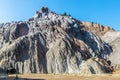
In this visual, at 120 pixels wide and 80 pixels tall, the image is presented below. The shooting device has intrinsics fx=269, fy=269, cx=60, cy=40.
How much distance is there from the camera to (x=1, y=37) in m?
158

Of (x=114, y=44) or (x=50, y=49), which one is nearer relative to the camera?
(x=50, y=49)

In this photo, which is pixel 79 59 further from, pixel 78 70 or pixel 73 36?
pixel 73 36

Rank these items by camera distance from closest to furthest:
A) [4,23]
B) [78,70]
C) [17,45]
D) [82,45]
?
[78,70] → [17,45] → [82,45] → [4,23]

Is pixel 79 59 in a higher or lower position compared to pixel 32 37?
lower

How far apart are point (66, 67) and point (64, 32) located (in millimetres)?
33862

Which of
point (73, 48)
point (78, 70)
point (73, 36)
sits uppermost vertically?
point (73, 36)

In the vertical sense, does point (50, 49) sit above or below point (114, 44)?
below

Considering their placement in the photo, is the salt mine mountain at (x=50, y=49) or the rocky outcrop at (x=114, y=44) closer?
the salt mine mountain at (x=50, y=49)

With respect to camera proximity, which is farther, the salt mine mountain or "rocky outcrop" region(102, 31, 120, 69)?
"rocky outcrop" region(102, 31, 120, 69)

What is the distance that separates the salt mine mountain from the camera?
430ft

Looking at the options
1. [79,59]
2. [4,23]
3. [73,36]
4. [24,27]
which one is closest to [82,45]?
[73,36]


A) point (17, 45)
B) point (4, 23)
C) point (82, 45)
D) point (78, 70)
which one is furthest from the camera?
point (4, 23)

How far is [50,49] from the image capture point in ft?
464

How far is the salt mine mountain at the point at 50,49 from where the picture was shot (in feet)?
430
